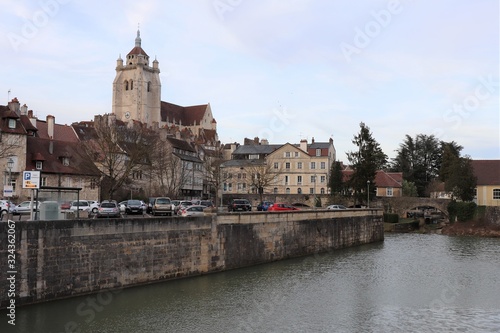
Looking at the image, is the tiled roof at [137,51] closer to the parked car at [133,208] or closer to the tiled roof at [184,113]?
the tiled roof at [184,113]

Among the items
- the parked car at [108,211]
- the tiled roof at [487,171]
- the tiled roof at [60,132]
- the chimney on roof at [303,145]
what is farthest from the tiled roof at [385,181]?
the parked car at [108,211]

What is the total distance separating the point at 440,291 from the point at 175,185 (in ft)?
172

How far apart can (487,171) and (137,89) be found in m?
97.5

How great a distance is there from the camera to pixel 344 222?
2152 inches

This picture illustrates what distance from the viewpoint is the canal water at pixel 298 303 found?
22.6 metres

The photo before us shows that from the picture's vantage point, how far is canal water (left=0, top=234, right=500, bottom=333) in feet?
74.3

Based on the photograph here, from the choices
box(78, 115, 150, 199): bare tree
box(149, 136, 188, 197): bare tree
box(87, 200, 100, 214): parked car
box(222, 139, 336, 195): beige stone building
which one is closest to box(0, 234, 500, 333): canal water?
box(87, 200, 100, 214): parked car

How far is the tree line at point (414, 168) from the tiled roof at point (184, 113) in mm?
64954

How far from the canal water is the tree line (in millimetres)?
38903

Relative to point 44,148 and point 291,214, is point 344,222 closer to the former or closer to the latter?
point 291,214

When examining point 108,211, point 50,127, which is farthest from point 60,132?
point 108,211

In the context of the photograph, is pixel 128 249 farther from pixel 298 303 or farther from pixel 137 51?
pixel 137 51

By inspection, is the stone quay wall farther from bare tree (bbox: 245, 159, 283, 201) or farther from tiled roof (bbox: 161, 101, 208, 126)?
tiled roof (bbox: 161, 101, 208, 126)

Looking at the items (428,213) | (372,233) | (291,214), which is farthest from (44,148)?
(428,213)
